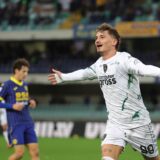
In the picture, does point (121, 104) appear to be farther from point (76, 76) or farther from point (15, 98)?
point (15, 98)

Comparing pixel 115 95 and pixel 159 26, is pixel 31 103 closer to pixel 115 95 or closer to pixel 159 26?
pixel 115 95

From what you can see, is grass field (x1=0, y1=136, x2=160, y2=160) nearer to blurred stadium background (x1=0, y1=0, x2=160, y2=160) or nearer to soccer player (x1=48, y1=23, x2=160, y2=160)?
soccer player (x1=48, y1=23, x2=160, y2=160)

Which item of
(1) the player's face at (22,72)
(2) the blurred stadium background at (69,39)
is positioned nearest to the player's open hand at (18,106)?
(1) the player's face at (22,72)

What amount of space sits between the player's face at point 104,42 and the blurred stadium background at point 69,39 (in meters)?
19.6

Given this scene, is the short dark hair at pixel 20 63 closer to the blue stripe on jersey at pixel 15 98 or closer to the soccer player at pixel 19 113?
the soccer player at pixel 19 113

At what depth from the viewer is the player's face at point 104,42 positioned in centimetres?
761

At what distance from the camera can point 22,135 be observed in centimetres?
1068

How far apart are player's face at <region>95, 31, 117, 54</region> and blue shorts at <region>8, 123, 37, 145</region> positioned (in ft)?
11.3

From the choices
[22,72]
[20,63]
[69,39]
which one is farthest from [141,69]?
[69,39]

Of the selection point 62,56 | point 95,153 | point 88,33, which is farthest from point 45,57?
point 95,153

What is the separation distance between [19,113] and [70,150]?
594cm

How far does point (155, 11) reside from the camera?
30.3 meters

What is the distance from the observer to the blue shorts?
1059cm

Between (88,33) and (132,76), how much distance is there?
909 inches
